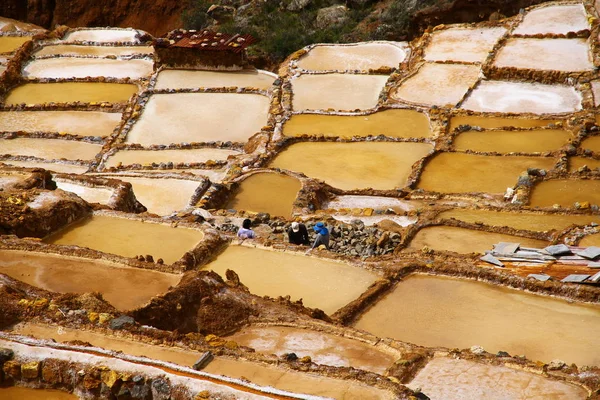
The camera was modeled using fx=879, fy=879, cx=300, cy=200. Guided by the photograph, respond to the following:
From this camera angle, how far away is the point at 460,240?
14.0 meters

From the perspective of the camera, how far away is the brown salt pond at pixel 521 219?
47.9ft

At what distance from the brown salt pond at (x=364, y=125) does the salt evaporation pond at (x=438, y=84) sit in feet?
2.71

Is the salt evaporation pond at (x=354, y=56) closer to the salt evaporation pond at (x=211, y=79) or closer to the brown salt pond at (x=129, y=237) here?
the salt evaporation pond at (x=211, y=79)

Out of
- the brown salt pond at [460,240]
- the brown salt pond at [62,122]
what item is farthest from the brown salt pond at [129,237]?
the brown salt pond at [62,122]

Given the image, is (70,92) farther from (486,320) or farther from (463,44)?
(486,320)

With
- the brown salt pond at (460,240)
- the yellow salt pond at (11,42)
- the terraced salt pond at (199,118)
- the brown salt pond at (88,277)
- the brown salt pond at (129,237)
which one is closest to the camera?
the brown salt pond at (88,277)

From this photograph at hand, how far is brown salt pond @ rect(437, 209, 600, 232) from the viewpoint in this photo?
14.6 metres

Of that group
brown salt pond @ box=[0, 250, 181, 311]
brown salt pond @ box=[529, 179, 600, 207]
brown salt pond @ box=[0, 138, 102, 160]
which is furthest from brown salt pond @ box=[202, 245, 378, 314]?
brown salt pond @ box=[0, 138, 102, 160]

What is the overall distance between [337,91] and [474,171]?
6.34 meters

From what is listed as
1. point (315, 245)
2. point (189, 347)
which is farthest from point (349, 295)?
point (189, 347)

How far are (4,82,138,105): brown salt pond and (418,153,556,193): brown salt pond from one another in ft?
30.7

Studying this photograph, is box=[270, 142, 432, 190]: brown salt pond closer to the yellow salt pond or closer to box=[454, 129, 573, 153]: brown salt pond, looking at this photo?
box=[454, 129, 573, 153]: brown salt pond

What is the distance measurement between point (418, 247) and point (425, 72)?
10.9 metres

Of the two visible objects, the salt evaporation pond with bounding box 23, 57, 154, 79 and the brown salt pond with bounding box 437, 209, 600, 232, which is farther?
the salt evaporation pond with bounding box 23, 57, 154, 79
